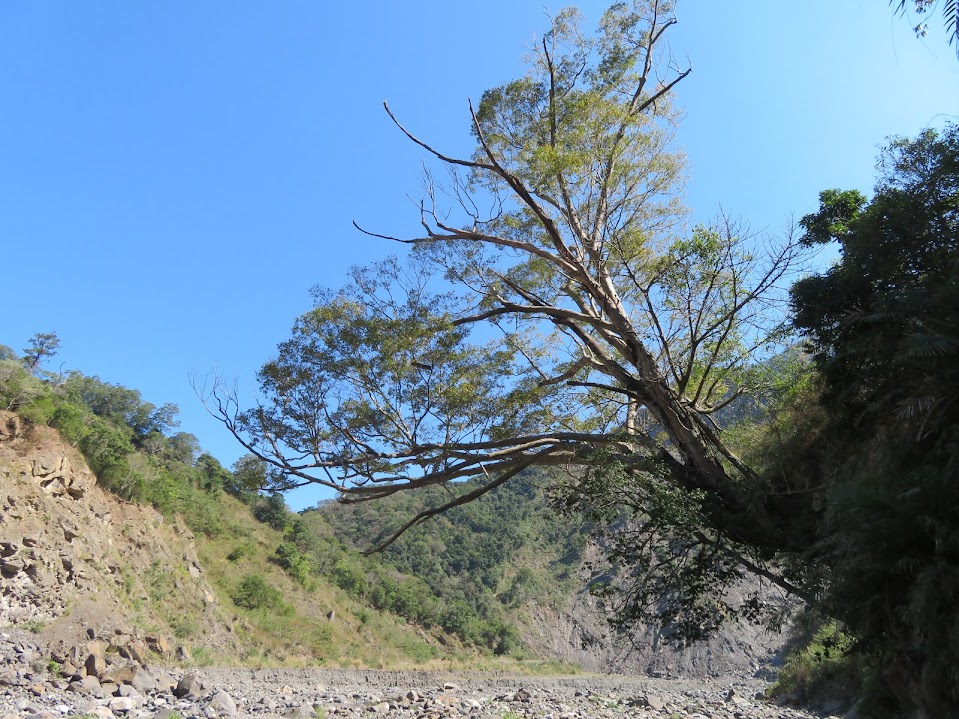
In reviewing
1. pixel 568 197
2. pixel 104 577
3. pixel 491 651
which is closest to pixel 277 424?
pixel 568 197

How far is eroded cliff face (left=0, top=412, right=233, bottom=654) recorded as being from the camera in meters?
14.4

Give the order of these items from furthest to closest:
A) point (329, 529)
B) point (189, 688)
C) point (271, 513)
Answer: point (329, 529), point (271, 513), point (189, 688)

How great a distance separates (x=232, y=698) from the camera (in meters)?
12.9

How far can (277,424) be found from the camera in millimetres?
9430

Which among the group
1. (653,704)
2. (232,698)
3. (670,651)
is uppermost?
(232,698)

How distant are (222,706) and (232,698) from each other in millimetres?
2209

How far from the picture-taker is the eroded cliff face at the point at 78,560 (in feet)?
47.4

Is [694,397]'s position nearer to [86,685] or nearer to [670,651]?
[86,685]

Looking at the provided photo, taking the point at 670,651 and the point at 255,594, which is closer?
the point at 255,594

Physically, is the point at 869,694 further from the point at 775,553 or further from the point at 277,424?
the point at 277,424

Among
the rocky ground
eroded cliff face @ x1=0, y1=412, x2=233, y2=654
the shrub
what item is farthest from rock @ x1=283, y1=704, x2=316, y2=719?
the shrub

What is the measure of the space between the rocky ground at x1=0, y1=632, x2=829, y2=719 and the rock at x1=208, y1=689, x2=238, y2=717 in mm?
16

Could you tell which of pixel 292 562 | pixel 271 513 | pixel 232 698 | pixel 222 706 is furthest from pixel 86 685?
pixel 271 513

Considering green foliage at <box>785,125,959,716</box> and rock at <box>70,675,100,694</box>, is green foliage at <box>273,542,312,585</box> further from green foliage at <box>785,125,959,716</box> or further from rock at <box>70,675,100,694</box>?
green foliage at <box>785,125,959,716</box>
